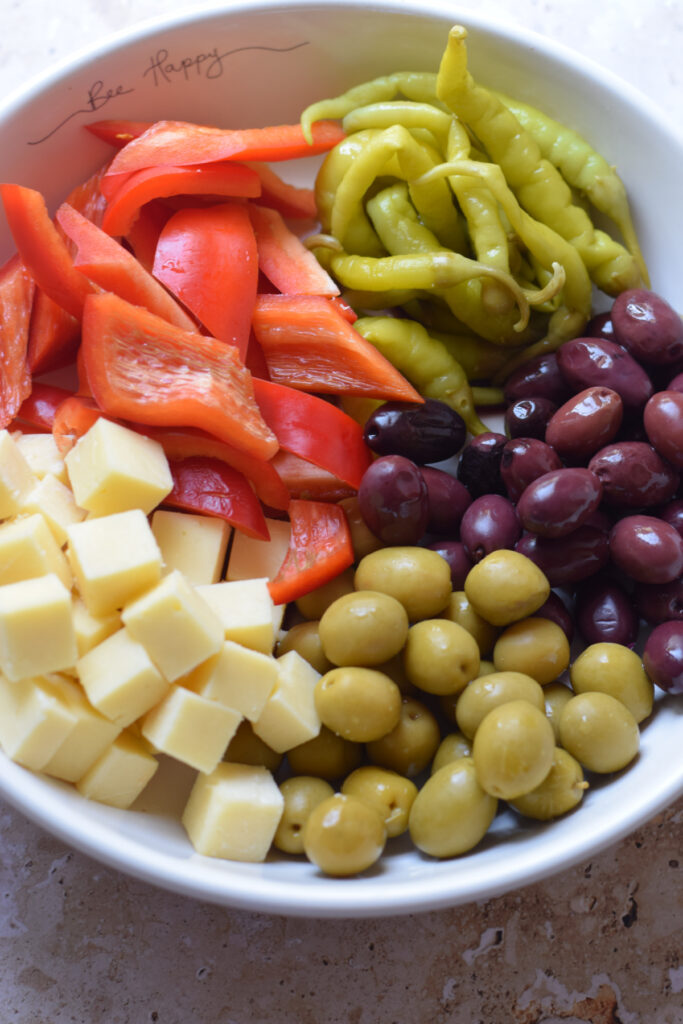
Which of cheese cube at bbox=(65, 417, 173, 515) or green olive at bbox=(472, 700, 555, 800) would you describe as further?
cheese cube at bbox=(65, 417, 173, 515)

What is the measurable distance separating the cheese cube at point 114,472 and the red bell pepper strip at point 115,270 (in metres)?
0.21

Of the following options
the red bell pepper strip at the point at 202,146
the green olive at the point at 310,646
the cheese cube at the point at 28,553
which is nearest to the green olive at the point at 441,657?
the green olive at the point at 310,646

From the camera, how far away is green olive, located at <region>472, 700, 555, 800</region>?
1.06 meters

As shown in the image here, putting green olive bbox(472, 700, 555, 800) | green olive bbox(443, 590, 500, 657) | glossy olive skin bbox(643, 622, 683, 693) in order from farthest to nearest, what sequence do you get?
green olive bbox(443, 590, 500, 657) < glossy olive skin bbox(643, 622, 683, 693) < green olive bbox(472, 700, 555, 800)

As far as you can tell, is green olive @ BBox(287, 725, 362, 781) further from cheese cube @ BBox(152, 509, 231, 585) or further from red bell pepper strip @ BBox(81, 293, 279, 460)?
red bell pepper strip @ BBox(81, 293, 279, 460)

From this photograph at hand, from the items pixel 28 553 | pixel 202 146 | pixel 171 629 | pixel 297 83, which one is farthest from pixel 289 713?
pixel 297 83

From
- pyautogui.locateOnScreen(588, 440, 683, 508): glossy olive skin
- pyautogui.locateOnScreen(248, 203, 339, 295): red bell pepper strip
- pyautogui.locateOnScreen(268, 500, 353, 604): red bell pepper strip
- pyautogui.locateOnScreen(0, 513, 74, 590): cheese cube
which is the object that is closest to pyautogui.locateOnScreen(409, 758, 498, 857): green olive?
pyautogui.locateOnScreen(268, 500, 353, 604): red bell pepper strip

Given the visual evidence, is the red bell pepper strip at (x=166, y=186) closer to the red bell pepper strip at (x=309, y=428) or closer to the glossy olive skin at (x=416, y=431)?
the red bell pepper strip at (x=309, y=428)

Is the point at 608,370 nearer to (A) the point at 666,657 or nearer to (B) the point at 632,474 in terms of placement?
(B) the point at 632,474

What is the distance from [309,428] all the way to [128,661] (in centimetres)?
45

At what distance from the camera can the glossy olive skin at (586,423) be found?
50.5 inches

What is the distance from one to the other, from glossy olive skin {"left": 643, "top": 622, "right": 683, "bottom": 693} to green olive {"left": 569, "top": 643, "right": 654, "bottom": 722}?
2cm

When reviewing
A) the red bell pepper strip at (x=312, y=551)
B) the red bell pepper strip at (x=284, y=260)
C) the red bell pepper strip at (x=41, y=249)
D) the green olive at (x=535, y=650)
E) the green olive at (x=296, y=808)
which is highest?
the red bell pepper strip at (x=41, y=249)

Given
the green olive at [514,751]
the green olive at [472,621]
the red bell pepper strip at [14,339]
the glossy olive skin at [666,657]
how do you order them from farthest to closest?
1. the red bell pepper strip at [14,339]
2. the green olive at [472,621]
3. the glossy olive skin at [666,657]
4. the green olive at [514,751]
